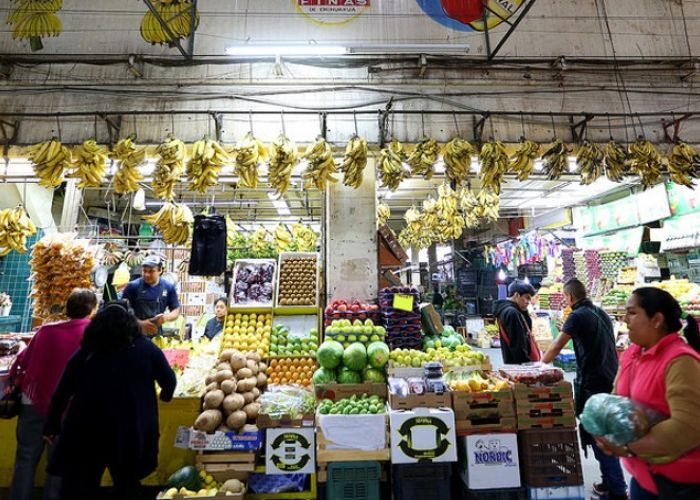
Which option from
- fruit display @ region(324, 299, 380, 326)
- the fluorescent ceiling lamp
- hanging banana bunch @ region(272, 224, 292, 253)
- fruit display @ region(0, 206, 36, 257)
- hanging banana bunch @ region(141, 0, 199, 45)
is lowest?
fruit display @ region(324, 299, 380, 326)

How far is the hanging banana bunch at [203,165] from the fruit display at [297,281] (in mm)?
1481

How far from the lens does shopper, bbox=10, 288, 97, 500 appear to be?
292 centimetres

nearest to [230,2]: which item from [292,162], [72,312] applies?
[292,162]

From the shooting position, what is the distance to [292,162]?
4289 mm

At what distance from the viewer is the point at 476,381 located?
3.19 meters

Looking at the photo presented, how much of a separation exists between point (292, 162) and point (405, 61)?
2.65 meters

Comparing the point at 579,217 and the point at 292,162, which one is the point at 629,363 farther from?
the point at 579,217

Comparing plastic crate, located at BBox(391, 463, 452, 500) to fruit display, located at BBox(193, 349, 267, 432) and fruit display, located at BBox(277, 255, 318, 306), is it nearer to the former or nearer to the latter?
fruit display, located at BBox(193, 349, 267, 432)

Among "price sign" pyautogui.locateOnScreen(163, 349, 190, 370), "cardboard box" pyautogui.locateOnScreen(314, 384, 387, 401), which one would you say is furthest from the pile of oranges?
"price sign" pyautogui.locateOnScreen(163, 349, 190, 370)

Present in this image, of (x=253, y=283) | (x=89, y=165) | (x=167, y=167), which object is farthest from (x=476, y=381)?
(x=89, y=165)

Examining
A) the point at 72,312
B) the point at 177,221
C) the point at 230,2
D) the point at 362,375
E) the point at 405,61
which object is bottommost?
the point at 362,375

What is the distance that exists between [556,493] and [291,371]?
103 inches

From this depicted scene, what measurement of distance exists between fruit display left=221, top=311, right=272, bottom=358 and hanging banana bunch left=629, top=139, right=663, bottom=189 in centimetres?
514

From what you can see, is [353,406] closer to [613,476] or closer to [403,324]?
[403,324]
